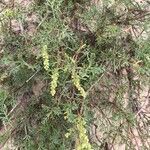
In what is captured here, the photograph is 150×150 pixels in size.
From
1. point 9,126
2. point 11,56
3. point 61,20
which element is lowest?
point 9,126

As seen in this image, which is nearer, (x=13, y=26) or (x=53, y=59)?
(x=53, y=59)

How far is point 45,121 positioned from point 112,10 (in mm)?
717

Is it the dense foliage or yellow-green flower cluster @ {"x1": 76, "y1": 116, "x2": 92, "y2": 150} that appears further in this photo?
the dense foliage

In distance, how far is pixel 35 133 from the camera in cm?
227

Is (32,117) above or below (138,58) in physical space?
below

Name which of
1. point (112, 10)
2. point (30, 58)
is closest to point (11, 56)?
point (30, 58)

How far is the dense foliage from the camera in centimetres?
220

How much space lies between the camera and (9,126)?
93.0 inches

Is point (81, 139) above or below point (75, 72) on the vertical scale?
below

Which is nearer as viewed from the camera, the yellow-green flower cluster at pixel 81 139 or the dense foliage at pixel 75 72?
the yellow-green flower cluster at pixel 81 139

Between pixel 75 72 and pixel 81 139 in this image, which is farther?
pixel 75 72

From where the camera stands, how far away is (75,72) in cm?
210

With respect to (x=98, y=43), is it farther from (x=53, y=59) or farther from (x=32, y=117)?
(x=32, y=117)

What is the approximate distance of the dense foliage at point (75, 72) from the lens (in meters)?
2.20
